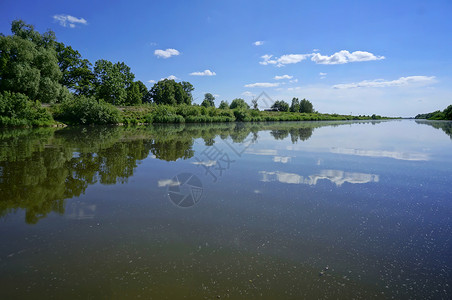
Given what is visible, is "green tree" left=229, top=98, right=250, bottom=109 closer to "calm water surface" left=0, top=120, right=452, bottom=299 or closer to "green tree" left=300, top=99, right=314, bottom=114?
"green tree" left=300, top=99, right=314, bottom=114

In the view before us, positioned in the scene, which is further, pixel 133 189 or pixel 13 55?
pixel 13 55

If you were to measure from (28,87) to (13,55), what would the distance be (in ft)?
20.6

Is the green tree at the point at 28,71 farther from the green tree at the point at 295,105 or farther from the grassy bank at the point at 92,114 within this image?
the green tree at the point at 295,105

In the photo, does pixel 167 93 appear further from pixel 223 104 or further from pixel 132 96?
pixel 223 104

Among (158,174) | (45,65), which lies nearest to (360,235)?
(158,174)

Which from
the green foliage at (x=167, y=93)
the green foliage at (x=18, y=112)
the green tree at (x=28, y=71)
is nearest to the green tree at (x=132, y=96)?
the green foliage at (x=167, y=93)

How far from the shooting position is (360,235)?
4129mm

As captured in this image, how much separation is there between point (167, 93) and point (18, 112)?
49.4m

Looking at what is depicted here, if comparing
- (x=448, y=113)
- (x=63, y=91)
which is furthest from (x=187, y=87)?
(x=448, y=113)

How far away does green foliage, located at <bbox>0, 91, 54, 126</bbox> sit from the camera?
99.9 ft

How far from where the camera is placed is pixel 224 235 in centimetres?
405

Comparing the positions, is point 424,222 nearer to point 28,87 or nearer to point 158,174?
point 158,174

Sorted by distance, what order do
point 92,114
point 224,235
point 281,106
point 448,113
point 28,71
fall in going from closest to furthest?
point 224,235, point 28,71, point 92,114, point 448,113, point 281,106

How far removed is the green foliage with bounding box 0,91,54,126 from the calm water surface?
30053 millimetres
